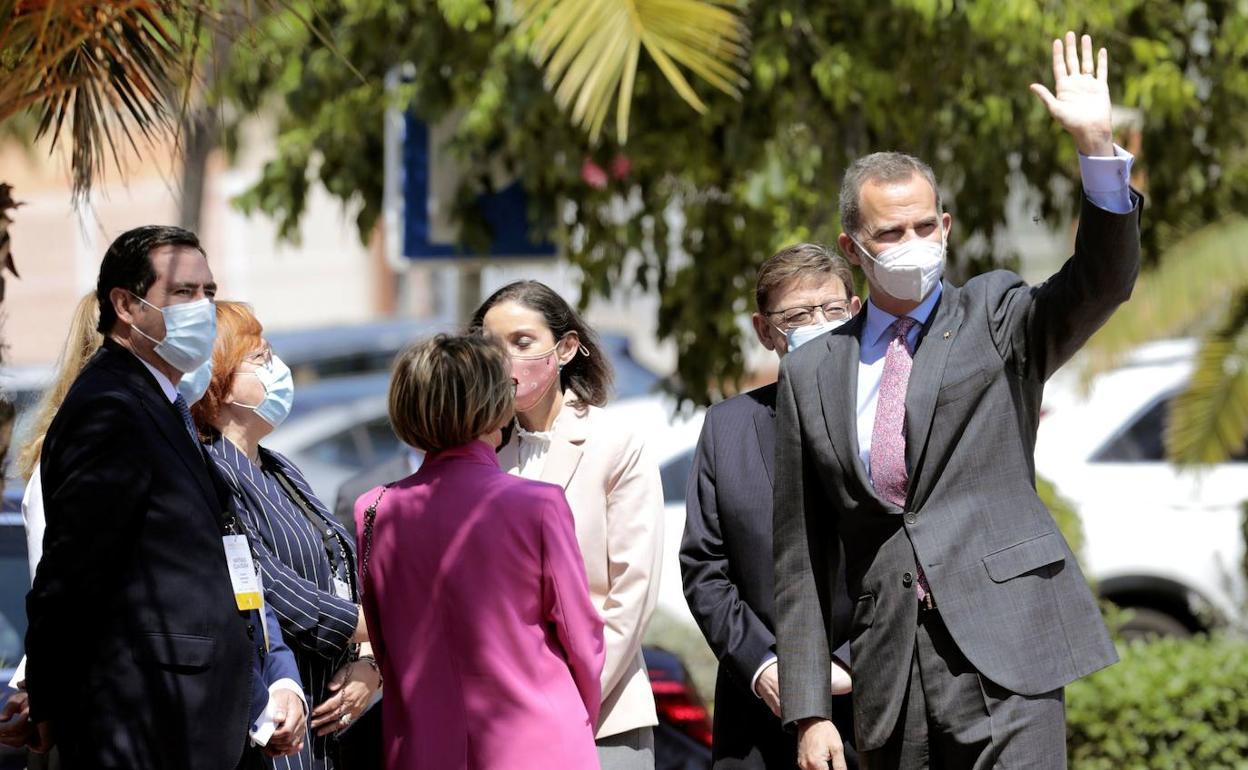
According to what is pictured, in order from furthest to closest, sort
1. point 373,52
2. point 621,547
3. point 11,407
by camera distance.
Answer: point 373,52 < point 11,407 < point 621,547

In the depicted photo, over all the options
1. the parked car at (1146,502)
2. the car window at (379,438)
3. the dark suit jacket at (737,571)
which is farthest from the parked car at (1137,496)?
the car window at (379,438)

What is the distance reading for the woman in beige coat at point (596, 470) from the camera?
449 centimetres

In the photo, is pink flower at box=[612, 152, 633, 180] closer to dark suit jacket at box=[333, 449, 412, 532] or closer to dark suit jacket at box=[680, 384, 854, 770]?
dark suit jacket at box=[333, 449, 412, 532]

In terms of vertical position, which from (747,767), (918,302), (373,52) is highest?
(373,52)

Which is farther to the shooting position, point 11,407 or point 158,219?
point 158,219

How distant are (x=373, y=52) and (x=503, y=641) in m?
4.79

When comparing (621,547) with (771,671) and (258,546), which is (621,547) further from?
(258,546)

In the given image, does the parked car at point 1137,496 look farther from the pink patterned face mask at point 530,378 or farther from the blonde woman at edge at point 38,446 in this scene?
the blonde woman at edge at point 38,446

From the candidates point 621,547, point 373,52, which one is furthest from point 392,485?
point 373,52

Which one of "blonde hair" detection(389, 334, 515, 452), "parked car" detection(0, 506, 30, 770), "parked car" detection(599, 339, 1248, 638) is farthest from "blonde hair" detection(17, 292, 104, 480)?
"parked car" detection(599, 339, 1248, 638)

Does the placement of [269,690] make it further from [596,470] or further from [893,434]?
[893,434]

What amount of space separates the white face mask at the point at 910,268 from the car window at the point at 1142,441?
22.9 feet

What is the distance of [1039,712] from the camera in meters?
3.73

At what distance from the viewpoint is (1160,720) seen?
23.7ft
